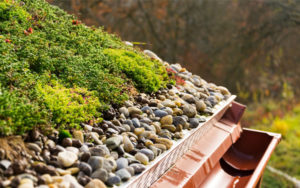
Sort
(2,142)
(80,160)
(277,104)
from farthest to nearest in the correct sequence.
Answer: (277,104), (80,160), (2,142)

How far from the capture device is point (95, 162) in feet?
6.18

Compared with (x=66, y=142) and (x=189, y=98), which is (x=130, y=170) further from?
(x=189, y=98)

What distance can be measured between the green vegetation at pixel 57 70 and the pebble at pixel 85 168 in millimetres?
358

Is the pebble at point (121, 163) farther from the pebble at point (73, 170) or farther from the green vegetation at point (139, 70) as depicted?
the green vegetation at point (139, 70)

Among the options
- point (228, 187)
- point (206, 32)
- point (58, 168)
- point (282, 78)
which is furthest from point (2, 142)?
point (282, 78)

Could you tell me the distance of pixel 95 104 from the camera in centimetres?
247

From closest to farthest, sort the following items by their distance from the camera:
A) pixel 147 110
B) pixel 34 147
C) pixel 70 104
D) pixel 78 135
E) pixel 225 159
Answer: pixel 34 147, pixel 78 135, pixel 70 104, pixel 147 110, pixel 225 159

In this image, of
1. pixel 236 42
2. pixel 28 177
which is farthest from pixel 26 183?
pixel 236 42

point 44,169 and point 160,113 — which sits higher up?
point 160,113

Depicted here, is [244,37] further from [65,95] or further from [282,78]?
[65,95]

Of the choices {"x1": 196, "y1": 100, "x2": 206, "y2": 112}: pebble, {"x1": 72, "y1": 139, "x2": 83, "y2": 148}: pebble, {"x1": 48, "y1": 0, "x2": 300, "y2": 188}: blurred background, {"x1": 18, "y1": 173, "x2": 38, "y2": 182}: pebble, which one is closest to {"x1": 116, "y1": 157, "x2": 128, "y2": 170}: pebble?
{"x1": 72, "y1": 139, "x2": 83, "y2": 148}: pebble

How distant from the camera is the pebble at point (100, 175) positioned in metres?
1.82

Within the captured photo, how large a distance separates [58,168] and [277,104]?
284 inches

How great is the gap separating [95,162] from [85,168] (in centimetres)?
8
